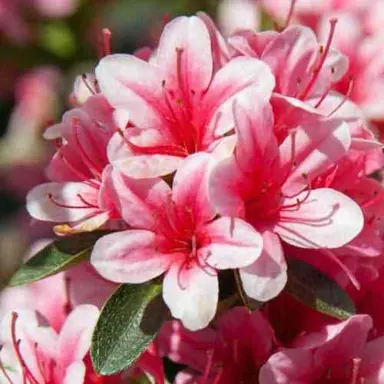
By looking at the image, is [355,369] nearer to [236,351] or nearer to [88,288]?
[236,351]

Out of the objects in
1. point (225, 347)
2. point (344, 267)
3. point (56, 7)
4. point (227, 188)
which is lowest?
point (56, 7)

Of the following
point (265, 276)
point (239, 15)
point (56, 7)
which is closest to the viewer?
point (265, 276)

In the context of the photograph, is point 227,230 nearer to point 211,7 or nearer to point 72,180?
point 72,180

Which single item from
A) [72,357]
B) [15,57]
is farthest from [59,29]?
[72,357]

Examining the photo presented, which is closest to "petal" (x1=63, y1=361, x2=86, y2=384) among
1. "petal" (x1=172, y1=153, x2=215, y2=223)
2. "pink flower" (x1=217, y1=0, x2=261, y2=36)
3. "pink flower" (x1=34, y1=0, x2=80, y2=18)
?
"petal" (x1=172, y1=153, x2=215, y2=223)

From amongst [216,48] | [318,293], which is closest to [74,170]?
[216,48]

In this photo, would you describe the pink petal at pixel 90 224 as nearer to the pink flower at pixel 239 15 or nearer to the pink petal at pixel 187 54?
the pink petal at pixel 187 54

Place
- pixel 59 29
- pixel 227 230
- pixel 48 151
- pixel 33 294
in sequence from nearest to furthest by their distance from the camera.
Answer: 1. pixel 227 230
2. pixel 33 294
3. pixel 59 29
4. pixel 48 151

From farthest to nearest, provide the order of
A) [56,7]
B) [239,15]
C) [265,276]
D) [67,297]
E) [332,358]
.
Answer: [56,7] → [239,15] → [67,297] → [332,358] → [265,276]
